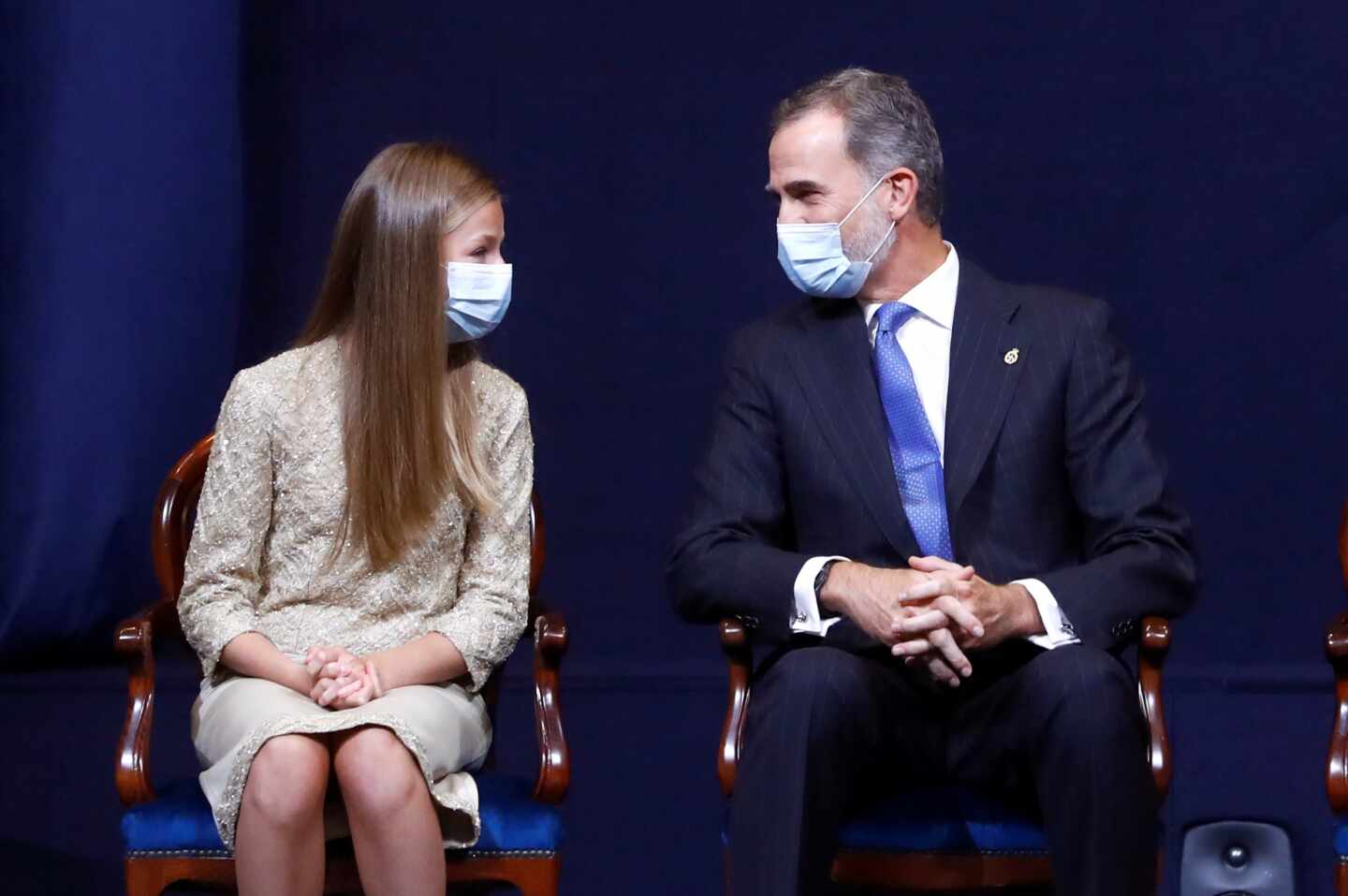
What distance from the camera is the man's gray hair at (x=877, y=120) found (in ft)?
11.0

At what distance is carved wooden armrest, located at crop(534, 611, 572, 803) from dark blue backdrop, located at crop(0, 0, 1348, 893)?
4.04 feet

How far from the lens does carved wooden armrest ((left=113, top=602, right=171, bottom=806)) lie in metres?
3.06

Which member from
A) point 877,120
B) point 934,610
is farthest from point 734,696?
point 877,120

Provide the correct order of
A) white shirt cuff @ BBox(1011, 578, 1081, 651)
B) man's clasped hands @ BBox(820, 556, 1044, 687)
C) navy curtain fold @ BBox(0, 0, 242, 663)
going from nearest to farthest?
man's clasped hands @ BBox(820, 556, 1044, 687) → white shirt cuff @ BBox(1011, 578, 1081, 651) → navy curtain fold @ BBox(0, 0, 242, 663)

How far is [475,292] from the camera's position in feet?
10.8

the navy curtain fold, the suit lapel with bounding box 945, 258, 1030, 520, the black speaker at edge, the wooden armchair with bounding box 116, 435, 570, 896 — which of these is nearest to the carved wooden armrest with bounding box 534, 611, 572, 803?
the wooden armchair with bounding box 116, 435, 570, 896

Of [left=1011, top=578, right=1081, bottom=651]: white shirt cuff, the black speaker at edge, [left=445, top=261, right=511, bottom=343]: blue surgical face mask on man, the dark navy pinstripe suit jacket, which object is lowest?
the black speaker at edge

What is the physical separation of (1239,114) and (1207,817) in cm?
148

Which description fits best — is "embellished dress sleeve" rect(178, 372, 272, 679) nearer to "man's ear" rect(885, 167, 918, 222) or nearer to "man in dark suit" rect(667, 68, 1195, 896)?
"man in dark suit" rect(667, 68, 1195, 896)

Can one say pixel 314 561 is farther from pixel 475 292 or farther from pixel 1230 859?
pixel 1230 859

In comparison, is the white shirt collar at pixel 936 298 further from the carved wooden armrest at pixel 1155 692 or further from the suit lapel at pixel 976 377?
the carved wooden armrest at pixel 1155 692

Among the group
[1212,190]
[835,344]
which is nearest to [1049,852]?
[835,344]

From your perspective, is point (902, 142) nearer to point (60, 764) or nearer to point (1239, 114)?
point (1239, 114)

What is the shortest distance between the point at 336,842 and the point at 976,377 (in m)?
1.23
